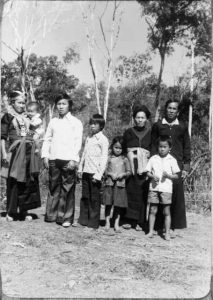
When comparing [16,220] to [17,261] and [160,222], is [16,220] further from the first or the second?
[160,222]

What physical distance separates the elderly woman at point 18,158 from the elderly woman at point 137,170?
3.56 feet

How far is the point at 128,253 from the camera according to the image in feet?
11.2

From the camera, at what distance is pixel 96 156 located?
427cm

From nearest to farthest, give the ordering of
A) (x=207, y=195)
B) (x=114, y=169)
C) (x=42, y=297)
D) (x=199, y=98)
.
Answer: (x=42, y=297), (x=114, y=169), (x=207, y=195), (x=199, y=98)

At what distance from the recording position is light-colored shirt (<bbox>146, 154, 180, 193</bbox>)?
4.02m

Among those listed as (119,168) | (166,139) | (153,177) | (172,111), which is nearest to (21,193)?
(119,168)

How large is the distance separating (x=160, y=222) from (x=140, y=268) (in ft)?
4.52

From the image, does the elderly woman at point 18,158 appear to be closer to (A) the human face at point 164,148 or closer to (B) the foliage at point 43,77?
(A) the human face at point 164,148

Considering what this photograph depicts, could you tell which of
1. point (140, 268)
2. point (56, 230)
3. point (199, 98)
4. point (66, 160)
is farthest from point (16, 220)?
point (199, 98)

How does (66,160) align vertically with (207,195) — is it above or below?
above

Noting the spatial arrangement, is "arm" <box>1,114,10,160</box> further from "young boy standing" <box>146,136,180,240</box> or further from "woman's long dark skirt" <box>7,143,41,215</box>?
"young boy standing" <box>146,136,180,240</box>

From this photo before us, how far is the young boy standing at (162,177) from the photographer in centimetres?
401

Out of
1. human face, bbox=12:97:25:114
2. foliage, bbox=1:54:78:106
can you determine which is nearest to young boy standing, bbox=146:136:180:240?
human face, bbox=12:97:25:114

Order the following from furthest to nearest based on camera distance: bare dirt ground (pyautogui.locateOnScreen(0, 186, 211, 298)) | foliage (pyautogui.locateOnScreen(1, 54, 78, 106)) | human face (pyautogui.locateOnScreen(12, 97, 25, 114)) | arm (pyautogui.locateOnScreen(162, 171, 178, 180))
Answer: foliage (pyautogui.locateOnScreen(1, 54, 78, 106)), human face (pyautogui.locateOnScreen(12, 97, 25, 114)), arm (pyautogui.locateOnScreen(162, 171, 178, 180)), bare dirt ground (pyautogui.locateOnScreen(0, 186, 211, 298))
